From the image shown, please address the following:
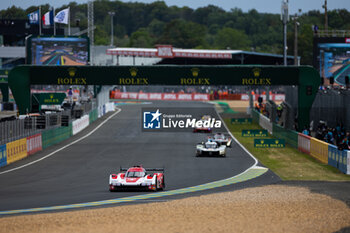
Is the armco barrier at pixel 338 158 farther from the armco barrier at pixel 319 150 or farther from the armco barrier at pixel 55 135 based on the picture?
the armco barrier at pixel 55 135

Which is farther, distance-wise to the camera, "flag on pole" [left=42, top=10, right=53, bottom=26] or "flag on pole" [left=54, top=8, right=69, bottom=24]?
"flag on pole" [left=42, top=10, right=53, bottom=26]

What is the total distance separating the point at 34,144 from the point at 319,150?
56.3 feet

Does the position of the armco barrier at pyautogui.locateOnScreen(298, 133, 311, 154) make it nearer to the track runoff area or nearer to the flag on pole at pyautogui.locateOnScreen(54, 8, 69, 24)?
the track runoff area

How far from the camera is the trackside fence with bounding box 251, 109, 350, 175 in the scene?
99.7ft

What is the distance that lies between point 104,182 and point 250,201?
7.23 metres

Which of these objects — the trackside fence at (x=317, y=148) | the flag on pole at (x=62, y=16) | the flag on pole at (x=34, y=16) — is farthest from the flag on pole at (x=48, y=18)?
the trackside fence at (x=317, y=148)

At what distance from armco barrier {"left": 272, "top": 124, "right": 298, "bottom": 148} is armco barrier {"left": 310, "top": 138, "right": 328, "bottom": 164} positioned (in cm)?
503

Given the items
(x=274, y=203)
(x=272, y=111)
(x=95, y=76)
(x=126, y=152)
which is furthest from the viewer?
(x=272, y=111)

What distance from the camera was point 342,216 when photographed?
19.5m

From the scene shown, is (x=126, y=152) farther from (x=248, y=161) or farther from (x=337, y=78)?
(x=337, y=78)

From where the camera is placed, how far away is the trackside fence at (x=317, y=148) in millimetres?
30391

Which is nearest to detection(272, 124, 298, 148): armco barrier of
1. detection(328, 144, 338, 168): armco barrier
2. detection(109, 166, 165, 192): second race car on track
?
detection(328, 144, 338, 168): armco barrier

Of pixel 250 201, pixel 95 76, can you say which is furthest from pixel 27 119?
pixel 250 201

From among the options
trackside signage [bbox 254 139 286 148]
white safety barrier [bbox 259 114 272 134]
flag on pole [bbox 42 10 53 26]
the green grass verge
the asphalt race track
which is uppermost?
flag on pole [bbox 42 10 53 26]
